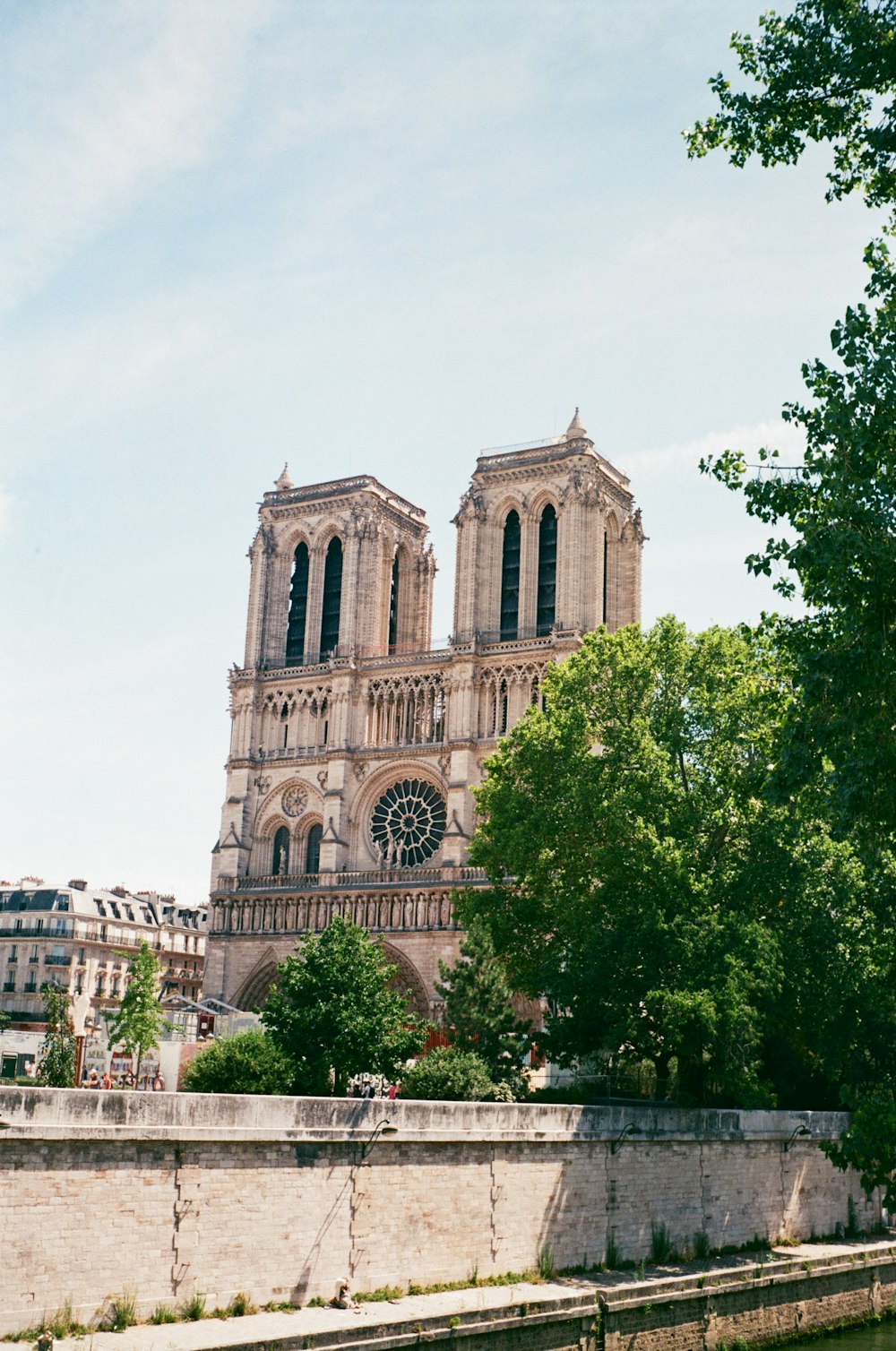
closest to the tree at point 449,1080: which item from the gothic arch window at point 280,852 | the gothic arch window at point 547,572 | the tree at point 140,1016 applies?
the tree at point 140,1016

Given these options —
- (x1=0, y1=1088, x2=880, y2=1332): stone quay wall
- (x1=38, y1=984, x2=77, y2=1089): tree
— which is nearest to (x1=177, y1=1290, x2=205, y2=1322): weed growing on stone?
(x1=0, y1=1088, x2=880, y2=1332): stone quay wall

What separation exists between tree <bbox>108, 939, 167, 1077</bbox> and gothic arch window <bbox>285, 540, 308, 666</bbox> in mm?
19980

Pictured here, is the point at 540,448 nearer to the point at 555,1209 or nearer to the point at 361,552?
the point at 361,552

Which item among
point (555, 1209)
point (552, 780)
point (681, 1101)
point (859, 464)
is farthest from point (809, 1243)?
point (859, 464)

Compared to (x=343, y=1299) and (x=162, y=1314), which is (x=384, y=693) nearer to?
(x=343, y=1299)

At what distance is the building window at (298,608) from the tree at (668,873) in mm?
24193

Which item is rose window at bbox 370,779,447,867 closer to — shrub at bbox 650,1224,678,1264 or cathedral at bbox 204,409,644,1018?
cathedral at bbox 204,409,644,1018

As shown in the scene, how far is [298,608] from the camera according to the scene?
Result: 57812 millimetres

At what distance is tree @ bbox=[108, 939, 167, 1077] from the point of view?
3628cm

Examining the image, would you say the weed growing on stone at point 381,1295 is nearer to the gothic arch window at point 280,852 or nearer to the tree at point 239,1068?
the tree at point 239,1068

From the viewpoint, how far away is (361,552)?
182 feet

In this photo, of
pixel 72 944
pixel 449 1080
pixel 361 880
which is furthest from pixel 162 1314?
pixel 72 944

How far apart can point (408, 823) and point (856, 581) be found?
3710 cm

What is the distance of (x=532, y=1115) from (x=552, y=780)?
11596 mm
